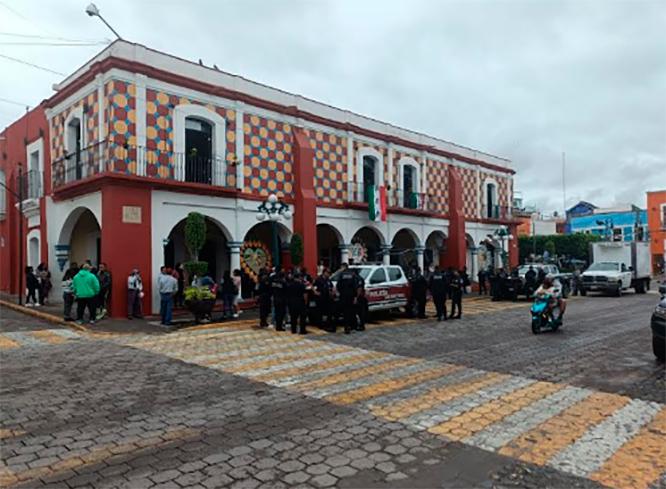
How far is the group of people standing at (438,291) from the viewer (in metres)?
15.5

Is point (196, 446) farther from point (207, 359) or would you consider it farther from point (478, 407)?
point (207, 359)

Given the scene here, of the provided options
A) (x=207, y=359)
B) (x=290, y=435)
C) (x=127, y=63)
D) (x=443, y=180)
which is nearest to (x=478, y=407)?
(x=290, y=435)

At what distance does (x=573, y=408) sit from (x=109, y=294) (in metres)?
12.6

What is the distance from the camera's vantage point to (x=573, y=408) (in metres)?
6.09

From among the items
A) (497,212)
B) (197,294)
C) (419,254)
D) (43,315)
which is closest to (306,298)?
(197,294)

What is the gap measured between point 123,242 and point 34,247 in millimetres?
7904

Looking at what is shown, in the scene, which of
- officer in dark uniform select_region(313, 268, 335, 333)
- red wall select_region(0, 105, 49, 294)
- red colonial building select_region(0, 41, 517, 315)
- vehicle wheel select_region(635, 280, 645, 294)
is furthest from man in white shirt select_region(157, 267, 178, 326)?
vehicle wheel select_region(635, 280, 645, 294)

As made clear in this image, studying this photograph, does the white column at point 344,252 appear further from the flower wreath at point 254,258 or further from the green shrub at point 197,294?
the green shrub at point 197,294

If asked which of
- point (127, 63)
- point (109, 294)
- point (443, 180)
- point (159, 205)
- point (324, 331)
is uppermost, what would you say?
point (127, 63)

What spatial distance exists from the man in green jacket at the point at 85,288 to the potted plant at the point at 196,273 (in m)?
2.37

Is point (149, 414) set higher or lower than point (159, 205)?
lower

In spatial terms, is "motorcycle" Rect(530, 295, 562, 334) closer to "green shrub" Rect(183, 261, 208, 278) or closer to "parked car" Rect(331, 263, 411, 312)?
"parked car" Rect(331, 263, 411, 312)

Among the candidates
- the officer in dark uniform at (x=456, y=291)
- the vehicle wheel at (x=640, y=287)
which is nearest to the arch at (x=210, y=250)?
the officer in dark uniform at (x=456, y=291)

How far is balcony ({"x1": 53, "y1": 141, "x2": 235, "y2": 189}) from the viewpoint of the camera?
1495cm
